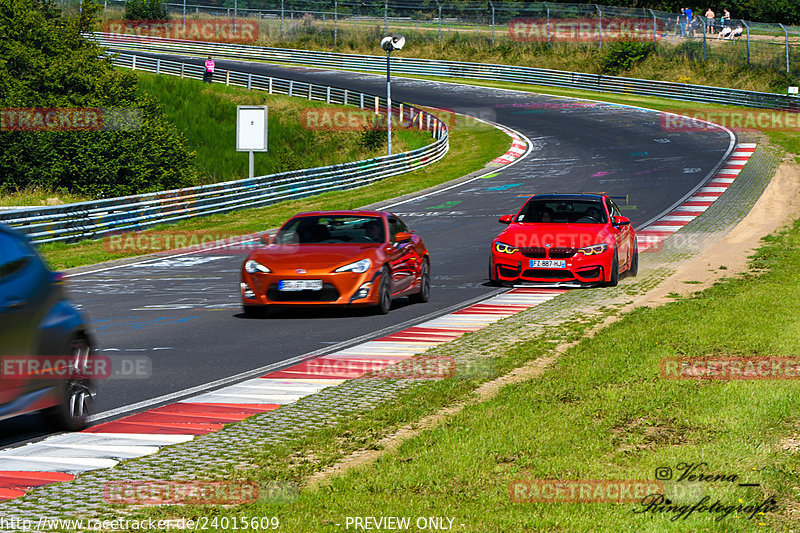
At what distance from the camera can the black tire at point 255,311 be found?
15194 millimetres

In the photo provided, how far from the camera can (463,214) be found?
31.6 meters

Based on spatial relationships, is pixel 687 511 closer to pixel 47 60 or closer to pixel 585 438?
pixel 585 438

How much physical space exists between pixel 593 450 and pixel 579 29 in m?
68.4

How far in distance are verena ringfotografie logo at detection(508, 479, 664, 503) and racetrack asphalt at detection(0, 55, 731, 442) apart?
4323 millimetres

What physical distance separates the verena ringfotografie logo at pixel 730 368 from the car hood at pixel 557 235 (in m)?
7.61

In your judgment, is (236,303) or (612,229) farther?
(612,229)

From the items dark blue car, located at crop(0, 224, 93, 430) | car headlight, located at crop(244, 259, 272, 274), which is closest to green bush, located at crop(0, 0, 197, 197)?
car headlight, located at crop(244, 259, 272, 274)

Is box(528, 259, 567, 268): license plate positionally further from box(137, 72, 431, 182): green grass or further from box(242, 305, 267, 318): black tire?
box(137, 72, 431, 182): green grass

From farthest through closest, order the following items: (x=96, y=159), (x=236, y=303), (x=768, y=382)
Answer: (x=96, y=159)
(x=236, y=303)
(x=768, y=382)

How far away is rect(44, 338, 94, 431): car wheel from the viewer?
775cm

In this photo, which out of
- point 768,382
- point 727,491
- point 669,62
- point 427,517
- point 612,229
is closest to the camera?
point 427,517

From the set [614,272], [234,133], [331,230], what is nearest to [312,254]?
[331,230]

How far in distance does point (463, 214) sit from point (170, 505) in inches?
1029

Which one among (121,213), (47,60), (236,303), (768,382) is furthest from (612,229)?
(47,60)
